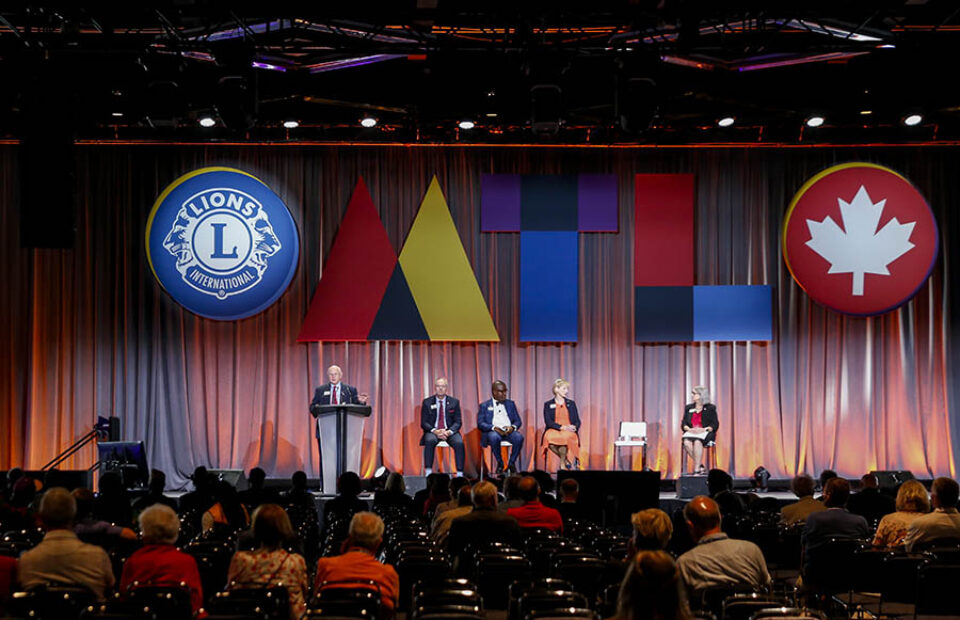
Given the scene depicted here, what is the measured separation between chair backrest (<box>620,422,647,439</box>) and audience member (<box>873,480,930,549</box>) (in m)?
6.99

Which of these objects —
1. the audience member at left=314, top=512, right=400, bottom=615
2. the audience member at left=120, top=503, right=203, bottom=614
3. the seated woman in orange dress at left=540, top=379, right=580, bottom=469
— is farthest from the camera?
the seated woman in orange dress at left=540, top=379, right=580, bottom=469

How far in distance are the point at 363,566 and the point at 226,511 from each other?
351 centimetres

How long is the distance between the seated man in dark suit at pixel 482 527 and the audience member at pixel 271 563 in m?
1.79

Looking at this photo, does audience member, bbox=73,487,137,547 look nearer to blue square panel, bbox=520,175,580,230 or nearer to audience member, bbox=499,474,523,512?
audience member, bbox=499,474,523,512

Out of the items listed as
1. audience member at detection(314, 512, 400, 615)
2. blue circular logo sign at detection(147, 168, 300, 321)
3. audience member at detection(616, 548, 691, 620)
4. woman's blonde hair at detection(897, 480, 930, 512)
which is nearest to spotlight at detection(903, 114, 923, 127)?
woman's blonde hair at detection(897, 480, 930, 512)

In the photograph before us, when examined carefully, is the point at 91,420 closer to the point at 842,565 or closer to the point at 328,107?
the point at 328,107

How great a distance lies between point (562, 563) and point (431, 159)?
10635 millimetres

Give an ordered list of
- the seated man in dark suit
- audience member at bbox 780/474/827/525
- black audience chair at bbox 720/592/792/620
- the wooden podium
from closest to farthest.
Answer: black audience chair at bbox 720/592/792/620, the seated man in dark suit, audience member at bbox 780/474/827/525, the wooden podium

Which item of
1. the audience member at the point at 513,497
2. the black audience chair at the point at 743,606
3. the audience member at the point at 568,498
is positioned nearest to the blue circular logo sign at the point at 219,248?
the audience member at the point at 568,498

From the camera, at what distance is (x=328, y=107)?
46.4 ft

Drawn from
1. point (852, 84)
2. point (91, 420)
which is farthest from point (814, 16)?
point (91, 420)

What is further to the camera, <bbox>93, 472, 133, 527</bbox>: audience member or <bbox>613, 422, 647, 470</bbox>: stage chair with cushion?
<bbox>613, 422, 647, 470</bbox>: stage chair with cushion

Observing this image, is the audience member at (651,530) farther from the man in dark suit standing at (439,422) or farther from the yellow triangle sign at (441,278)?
the yellow triangle sign at (441,278)

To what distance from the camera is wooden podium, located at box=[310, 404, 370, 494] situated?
13.1 meters
